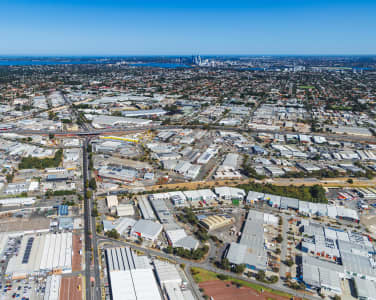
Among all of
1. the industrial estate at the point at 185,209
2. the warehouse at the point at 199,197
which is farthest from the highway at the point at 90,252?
the warehouse at the point at 199,197

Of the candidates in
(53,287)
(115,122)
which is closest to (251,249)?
(53,287)

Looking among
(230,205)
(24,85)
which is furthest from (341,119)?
(24,85)

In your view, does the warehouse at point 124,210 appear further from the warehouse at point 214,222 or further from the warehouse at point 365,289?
the warehouse at point 365,289

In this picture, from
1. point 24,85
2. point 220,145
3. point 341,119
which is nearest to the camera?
point 220,145

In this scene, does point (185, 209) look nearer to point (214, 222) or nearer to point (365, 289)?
point (214, 222)

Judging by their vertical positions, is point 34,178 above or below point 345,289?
above

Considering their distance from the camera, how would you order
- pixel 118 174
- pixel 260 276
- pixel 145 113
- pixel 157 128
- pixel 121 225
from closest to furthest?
pixel 260 276
pixel 121 225
pixel 118 174
pixel 157 128
pixel 145 113

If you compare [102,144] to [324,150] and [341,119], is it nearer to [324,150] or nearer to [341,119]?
[324,150]
